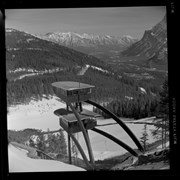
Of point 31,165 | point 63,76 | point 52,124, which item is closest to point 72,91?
point 63,76

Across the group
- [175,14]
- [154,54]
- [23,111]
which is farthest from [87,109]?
[175,14]

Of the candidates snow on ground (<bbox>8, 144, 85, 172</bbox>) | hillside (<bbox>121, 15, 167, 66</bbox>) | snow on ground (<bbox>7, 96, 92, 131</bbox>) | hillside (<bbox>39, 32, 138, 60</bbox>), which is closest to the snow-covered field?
snow on ground (<bbox>7, 96, 92, 131</bbox>)

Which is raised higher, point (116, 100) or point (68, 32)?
point (68, 32)

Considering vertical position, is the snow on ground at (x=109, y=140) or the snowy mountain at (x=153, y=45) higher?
the snowy mountain at (x=153, y=45)

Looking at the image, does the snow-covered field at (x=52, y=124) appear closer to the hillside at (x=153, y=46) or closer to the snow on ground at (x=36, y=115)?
the snow on ground at (x=36, y=115)

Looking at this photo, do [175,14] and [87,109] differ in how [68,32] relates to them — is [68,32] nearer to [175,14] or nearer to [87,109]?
[87,109]

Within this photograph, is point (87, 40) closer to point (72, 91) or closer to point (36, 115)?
point (72, 91)

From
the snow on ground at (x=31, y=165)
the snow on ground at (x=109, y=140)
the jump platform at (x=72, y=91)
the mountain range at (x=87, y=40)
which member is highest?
the mountain range at (x=87, y=40)

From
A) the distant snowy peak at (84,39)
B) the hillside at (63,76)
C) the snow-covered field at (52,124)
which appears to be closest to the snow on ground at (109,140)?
the snow-covered field at (52,124)
